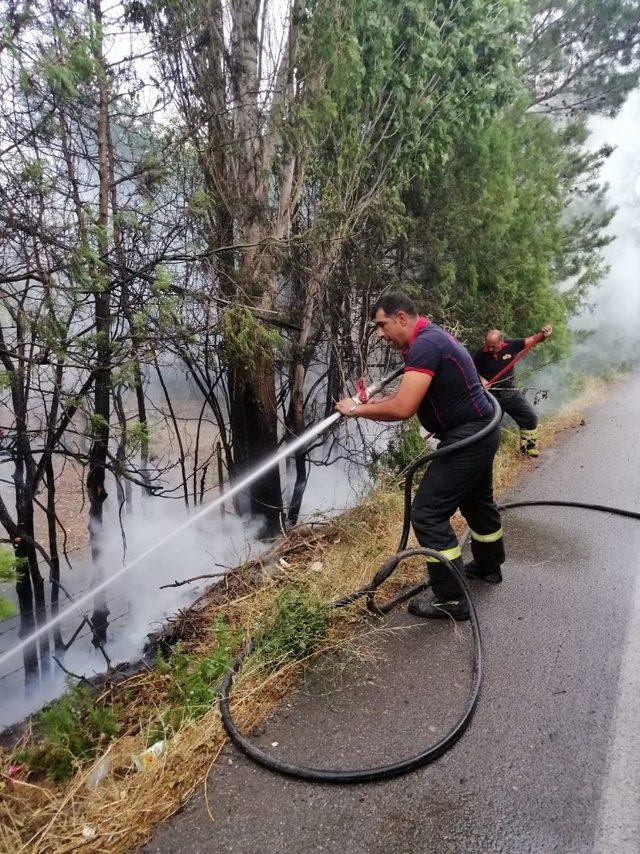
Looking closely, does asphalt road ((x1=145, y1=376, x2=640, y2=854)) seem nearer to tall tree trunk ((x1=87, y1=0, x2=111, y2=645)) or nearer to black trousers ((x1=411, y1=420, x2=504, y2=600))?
black trousers ((x1=411, y1=420, x2=504, y2=600))

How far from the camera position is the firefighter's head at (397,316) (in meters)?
3.06

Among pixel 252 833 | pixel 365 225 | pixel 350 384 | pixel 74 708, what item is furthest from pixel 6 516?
pixel 365 225

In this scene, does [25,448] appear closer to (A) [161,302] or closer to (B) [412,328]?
(A) [161,302]

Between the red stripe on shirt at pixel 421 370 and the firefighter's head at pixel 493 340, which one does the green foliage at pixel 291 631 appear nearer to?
the red stripe on shirt at pixel 421 370

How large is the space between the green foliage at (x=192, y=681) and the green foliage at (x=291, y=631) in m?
0.19

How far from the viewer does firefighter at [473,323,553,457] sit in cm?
677

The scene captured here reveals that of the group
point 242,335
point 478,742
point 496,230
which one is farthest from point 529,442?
point 478,742

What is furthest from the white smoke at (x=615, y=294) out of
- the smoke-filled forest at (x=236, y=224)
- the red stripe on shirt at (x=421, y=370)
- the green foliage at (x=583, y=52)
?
the red stripe on shirt at (x=421, y=370)

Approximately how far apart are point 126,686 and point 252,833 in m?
1.54

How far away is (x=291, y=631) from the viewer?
281 cm

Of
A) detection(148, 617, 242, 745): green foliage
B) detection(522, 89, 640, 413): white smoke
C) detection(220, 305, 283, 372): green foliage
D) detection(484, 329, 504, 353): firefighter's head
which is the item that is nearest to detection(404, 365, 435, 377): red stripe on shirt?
detection(148, 617, 242, 745): green foliage

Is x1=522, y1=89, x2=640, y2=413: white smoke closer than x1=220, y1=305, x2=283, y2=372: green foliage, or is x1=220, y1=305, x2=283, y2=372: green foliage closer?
x1=220, y1=305, x2=283, y2=372: green foliage

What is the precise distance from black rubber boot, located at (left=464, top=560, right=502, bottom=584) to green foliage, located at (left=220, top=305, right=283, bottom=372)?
2621mm

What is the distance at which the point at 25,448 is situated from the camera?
4598 millimetres
